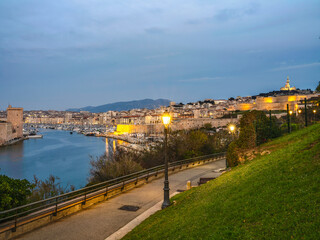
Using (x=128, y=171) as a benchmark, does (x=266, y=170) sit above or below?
above

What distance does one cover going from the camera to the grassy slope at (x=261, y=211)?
4129 mm

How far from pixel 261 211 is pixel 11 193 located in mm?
7192

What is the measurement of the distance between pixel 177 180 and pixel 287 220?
487 inches

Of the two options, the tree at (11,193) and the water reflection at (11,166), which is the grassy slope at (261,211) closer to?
the tree at (11,193)

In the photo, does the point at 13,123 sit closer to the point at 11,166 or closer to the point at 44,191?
the point at 11,166

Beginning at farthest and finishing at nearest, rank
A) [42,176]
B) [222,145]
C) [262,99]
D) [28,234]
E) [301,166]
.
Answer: [262,99] < [42,176] < [222,145] < [28,234] < [301,166]

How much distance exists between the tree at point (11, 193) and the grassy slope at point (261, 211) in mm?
3767

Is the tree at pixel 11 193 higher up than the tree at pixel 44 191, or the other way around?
the tree at pixel 11 193

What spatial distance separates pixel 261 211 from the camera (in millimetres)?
4875

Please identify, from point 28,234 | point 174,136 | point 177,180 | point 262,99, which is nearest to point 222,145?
point 174,136

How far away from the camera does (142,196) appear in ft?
40.0

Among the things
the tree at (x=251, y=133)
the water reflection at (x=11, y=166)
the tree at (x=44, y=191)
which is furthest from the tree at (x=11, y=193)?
the water reflection at (x=11, y=166)

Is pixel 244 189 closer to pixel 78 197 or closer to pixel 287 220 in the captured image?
pixel 287 220

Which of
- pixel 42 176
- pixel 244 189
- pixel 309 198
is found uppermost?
pixel 309 198
